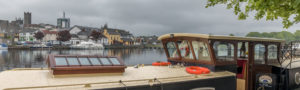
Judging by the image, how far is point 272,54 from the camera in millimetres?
9617

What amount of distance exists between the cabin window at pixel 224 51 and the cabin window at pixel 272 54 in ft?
7.49

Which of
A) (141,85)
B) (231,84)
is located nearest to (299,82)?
(231,84)

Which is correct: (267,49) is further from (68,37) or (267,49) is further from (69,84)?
(68,37)

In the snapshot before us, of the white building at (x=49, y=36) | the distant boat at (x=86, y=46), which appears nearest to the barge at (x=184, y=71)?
the distant boat at (x=86, y=46)

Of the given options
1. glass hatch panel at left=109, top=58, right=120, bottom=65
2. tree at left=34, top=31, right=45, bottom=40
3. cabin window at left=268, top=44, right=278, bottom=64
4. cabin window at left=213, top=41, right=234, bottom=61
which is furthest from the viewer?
tree at left=34, top=31, right=45, bottom=40

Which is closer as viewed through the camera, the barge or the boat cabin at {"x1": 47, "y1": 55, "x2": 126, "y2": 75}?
the barge

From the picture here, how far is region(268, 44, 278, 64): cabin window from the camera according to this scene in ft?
31.2

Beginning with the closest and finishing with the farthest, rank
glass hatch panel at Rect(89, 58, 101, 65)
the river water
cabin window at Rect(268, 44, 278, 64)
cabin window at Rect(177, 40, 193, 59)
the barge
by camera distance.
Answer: the barge < glass hatch panel at Rect(89, 58, 101, 65) < cabin window at Rect(177, 40, 193, 59) < cabin window at Rect(268, 44, 278, 64) < the river water

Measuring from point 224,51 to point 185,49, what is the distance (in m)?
1.66

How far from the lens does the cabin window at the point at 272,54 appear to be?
9.51 m

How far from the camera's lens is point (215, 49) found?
7879 millimetres

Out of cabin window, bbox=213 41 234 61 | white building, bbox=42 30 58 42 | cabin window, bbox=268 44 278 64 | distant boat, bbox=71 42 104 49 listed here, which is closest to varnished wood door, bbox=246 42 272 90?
cabin window, bbox=268 44 278 64

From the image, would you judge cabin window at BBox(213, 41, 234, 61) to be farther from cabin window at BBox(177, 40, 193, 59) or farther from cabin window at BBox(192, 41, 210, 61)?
cabin window at BBox(177, 40, 193, 59)

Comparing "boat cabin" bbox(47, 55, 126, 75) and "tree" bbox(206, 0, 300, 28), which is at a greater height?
"tree" bbox(206, 0, 300, 28)
